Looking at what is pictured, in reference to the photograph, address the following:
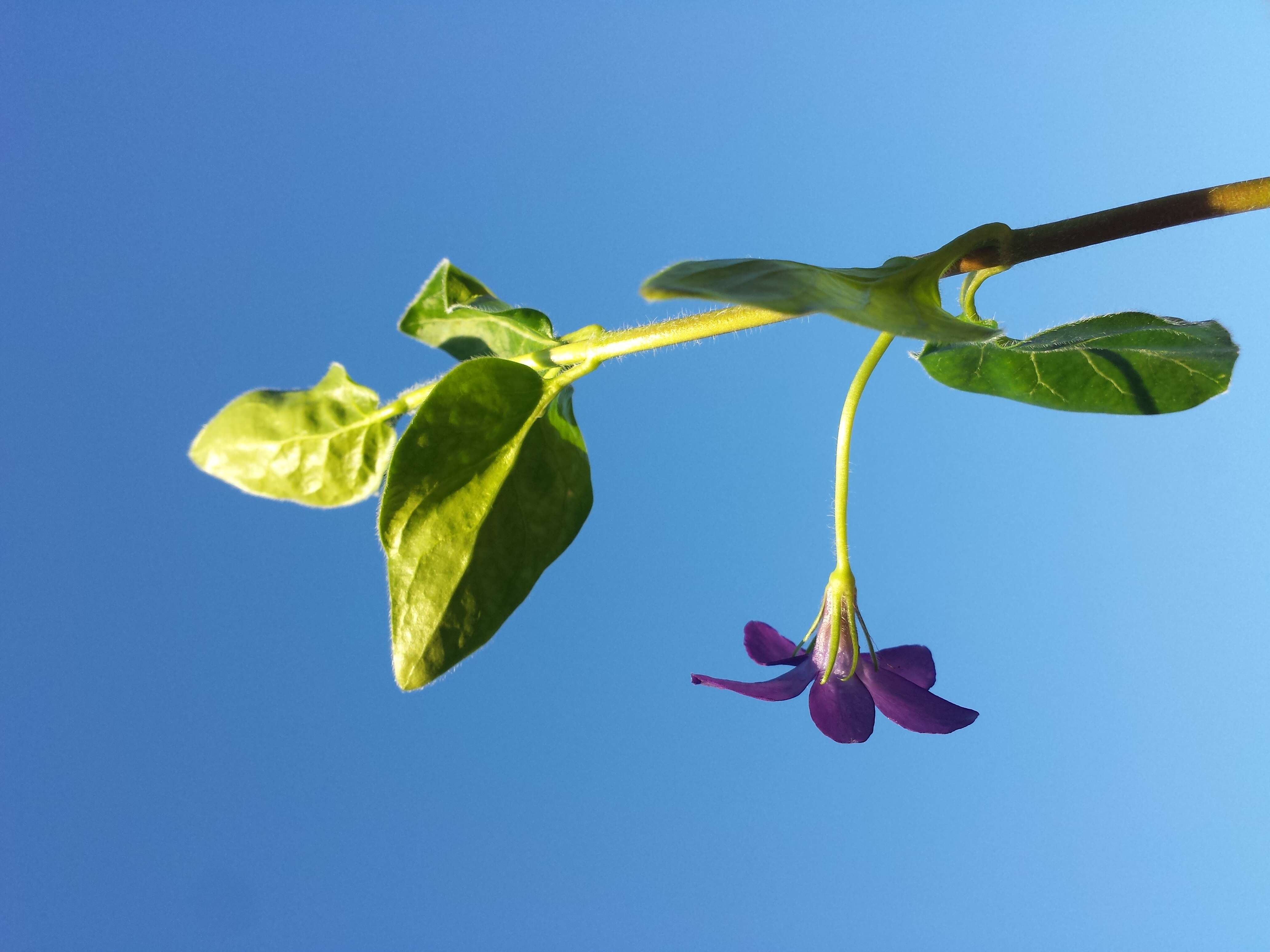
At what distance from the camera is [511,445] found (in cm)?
50

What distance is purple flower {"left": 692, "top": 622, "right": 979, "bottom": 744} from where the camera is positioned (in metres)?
0.50

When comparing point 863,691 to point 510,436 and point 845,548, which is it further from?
point 510,436

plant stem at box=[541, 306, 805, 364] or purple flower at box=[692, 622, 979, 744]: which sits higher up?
plant stem at box=[541, 306, 805, 364]

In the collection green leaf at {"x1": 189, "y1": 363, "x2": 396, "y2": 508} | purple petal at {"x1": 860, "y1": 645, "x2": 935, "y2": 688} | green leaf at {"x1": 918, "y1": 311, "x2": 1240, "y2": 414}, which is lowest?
purple petal at {"x1": 860, "y1": 645, "x2": 935, "y2": 688}

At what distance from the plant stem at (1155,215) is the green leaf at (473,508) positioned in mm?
243

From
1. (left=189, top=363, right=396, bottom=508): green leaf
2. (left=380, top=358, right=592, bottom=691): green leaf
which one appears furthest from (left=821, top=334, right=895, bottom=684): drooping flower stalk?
(left=189, top=363, right=396, bottom=508): green leaf

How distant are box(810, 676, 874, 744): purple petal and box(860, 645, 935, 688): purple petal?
23 mm

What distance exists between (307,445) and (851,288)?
1.23 feet

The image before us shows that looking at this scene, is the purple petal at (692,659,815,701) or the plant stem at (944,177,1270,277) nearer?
the plant stem at (944,177,1270,277)

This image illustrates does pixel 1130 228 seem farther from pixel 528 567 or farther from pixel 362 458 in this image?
pixel 362 458

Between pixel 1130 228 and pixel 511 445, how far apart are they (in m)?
0.31

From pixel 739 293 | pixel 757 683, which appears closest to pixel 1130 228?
pixel 739 293

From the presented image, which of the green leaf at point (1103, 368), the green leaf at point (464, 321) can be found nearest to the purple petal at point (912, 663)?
the green leaf at point (1103, 368)

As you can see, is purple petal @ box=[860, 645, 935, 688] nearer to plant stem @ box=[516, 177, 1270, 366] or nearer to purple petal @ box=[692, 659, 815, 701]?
purple petal @ box=[692, 659, 815, 701]
